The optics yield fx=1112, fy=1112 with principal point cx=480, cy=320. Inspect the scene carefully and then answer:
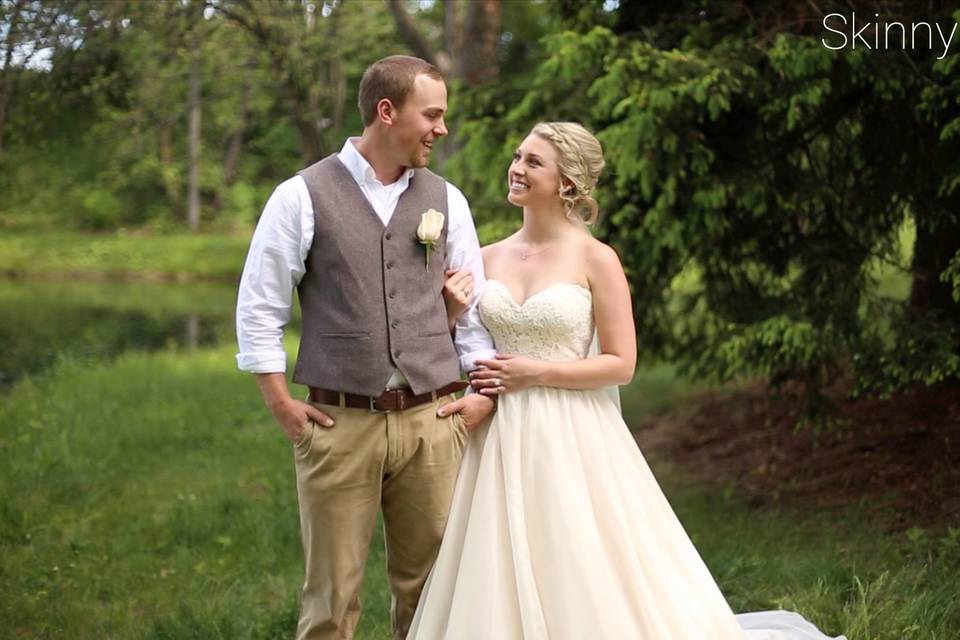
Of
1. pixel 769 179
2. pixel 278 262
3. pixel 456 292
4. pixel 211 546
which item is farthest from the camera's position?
pixel 769 179

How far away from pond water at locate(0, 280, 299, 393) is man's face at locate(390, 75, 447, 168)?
9.16 metres

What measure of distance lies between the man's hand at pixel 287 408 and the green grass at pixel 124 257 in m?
24.3

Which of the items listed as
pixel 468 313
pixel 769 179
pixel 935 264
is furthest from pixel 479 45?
pixel 468 313

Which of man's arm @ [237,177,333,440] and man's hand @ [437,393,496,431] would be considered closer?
man's arm @ [237,177,333,440]

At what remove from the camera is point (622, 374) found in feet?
11.7

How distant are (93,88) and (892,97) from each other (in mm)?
6004

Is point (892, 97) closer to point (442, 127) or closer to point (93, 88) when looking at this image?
point (442, 127)

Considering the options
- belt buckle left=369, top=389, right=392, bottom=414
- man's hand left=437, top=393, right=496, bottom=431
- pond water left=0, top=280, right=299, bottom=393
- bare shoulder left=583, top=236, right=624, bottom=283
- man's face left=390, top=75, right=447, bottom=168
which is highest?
man's face left=390, top=75, right=447, bottom=168

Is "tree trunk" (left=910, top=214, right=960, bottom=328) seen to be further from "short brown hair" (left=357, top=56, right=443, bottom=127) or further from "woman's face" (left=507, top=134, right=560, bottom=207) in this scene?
"short brown hair" (left=357, top=56, right=443, bottom=127)

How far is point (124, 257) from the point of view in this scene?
1119 inches

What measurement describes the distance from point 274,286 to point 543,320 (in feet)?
2.78

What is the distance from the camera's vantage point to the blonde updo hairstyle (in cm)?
357

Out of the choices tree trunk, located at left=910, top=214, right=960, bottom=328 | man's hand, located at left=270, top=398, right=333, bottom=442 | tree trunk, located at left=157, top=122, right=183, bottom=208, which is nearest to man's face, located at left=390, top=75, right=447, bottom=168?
man's hand, located at left=270, top=398, right=333, bottom=442

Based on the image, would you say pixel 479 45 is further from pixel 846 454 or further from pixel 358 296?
pixel 358 296
